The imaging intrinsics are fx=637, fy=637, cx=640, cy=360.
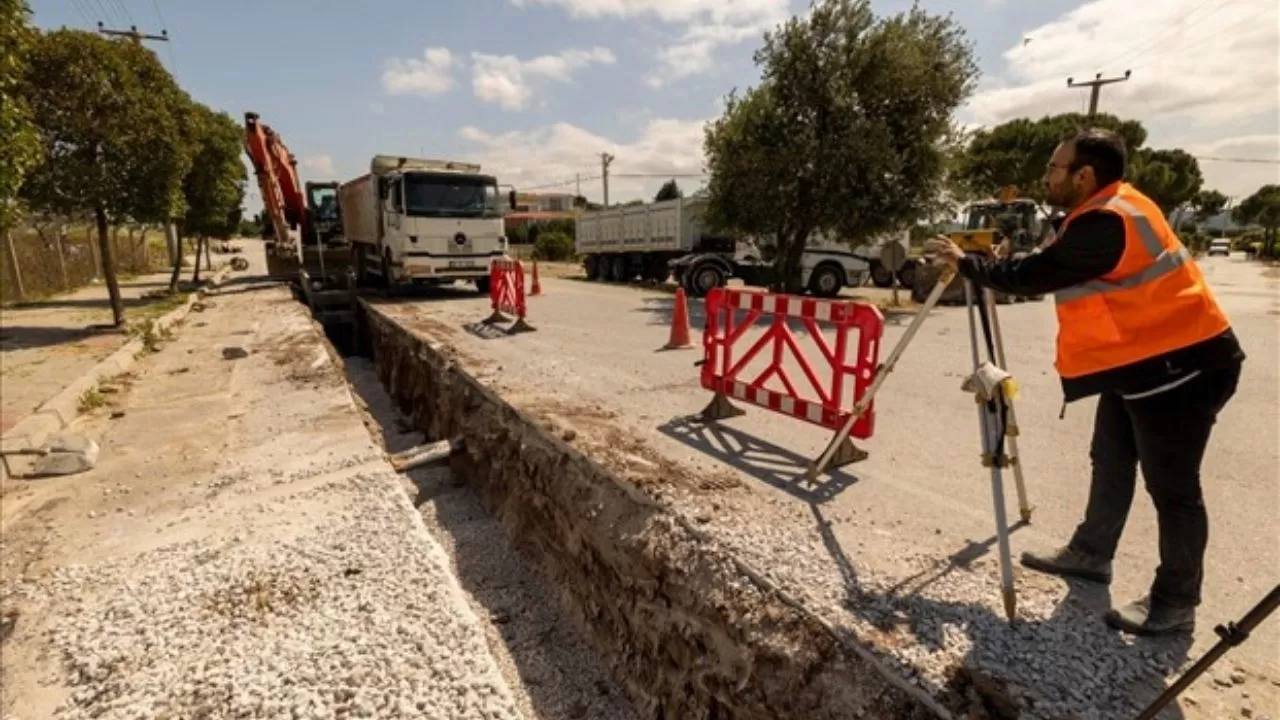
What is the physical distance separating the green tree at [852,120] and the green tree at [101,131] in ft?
35.3

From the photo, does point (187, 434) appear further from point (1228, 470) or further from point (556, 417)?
point (1228, 470)

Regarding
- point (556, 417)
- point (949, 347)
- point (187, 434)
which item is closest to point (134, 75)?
point (187, 434)

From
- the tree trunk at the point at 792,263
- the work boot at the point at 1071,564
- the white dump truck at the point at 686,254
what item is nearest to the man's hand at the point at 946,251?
the work boot at the point at 1071,564

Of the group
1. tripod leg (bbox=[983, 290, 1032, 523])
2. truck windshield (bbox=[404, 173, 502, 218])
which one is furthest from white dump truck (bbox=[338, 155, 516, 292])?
tripod leg (bbox=[983, 290, 1032, 523])

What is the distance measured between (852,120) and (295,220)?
633 inches

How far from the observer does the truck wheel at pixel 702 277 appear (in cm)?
1753

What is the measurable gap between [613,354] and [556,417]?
317cm

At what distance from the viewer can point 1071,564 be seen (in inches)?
116

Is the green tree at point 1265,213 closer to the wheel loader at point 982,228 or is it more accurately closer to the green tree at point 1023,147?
the green tree at point 1023,147

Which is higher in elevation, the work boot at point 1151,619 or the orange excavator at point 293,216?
the orange excavator at point 293,216

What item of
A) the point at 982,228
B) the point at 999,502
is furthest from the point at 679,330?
the point at 982,228

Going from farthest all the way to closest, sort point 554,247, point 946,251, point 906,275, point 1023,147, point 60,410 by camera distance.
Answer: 1. point 554,247
2. point 1023,147
3. point 906,275
4. point 60,410
5. point 946,251

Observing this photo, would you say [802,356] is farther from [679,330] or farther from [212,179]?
[212,179]

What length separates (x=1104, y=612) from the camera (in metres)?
2.63
